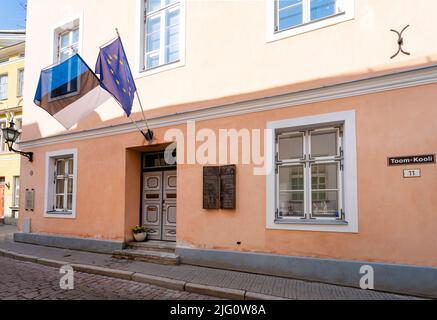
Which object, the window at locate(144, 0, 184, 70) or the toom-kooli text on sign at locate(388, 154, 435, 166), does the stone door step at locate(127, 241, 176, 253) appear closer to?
the window at locate(144, 0, 184, 70)

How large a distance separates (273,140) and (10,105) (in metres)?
18.9

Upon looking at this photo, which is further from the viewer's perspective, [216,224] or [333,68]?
[216,224]

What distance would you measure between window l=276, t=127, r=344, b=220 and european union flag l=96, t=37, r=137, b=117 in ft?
11.1

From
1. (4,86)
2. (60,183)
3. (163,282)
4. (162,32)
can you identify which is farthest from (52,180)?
(4,86)

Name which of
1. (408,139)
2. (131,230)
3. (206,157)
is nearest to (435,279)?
(408,139)

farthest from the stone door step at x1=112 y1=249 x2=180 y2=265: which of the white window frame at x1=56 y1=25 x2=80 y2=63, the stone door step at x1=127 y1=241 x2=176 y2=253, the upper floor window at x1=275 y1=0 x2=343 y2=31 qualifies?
the white window frame at x1=56 y1=25 x2=80 y2=63

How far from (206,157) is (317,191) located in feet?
8.11

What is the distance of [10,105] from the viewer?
63.4 feet

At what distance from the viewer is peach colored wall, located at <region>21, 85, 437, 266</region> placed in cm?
510

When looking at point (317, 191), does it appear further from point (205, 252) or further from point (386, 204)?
point (205, 252)

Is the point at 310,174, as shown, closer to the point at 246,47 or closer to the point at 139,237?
the point at 246,47

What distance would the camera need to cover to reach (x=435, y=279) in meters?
4.89

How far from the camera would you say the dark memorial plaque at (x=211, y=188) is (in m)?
6.86

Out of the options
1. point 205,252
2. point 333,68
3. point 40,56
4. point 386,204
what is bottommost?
point 205,252
